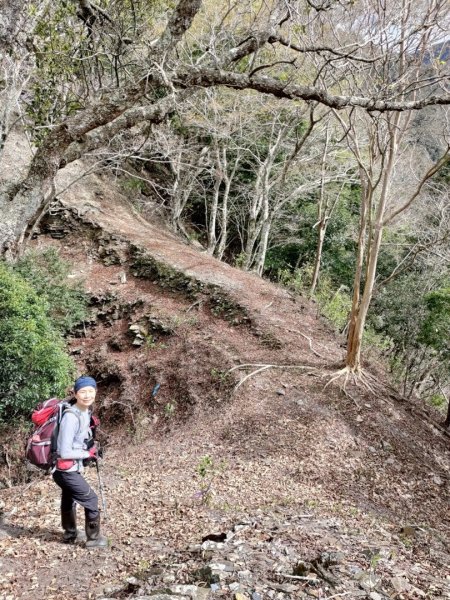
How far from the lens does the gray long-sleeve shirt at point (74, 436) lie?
356cm

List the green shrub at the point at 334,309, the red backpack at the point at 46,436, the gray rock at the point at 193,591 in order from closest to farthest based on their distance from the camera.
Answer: the gray rock at the point at 193,591 < the red backpack at the point at 46,436 < the green shrub at the point at 334,309

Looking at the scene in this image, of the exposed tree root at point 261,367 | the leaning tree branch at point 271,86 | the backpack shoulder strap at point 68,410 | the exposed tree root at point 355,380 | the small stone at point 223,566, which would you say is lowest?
the small stone at point 223,566

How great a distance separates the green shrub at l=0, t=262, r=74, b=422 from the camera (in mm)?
5848

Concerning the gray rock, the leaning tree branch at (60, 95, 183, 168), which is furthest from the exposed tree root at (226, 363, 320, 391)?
the gray rock

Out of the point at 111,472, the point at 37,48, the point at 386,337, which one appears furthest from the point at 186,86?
the point at 386,337

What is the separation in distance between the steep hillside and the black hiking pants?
0.32 metres

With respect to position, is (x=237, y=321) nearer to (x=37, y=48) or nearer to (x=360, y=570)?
(x=37, y=48)

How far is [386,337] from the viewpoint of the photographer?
13445mm

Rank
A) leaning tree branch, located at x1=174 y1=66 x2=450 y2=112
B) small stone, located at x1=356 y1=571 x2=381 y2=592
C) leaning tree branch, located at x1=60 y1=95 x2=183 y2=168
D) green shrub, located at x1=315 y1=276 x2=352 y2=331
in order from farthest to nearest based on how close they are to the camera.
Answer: green shrub, located at x1=315 y1=276 x2=352 y2=331 → leaning tree branch, located at x1=60 y1=95 x2=183 y2=168 → leaning tree branch, located at x1=174 y1=66 x2=450 y2=112 → small stone, located at x1=356 y1=571 x2=381 y2=592

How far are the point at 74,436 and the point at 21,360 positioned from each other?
8.75ft

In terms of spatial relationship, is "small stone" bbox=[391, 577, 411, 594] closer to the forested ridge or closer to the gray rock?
the forested ridge

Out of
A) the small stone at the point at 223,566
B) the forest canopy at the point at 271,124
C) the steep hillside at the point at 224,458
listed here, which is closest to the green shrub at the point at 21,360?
the forest canopy at the point at 271,124

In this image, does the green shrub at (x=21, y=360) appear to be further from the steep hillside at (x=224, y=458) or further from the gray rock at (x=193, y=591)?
the gray rock at (x=193, y=591)

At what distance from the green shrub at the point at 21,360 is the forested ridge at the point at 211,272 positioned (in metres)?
0.03
